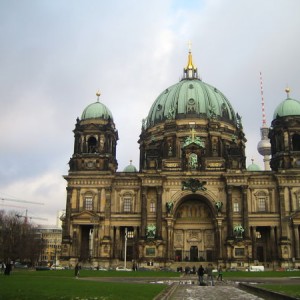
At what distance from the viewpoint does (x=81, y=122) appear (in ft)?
275

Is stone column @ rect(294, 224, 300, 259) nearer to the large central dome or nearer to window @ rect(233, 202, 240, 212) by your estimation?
window @ rect(233, 202, 240, 212)

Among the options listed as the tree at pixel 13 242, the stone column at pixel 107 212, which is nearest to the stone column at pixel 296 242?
the stone column at pixel 107 212

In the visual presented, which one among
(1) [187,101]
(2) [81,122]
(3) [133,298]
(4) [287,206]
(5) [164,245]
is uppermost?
(1) [187,101]

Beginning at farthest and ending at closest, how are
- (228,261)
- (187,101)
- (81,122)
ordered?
(187,101)
(81,122)
(228,261)

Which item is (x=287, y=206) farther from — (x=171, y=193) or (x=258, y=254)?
(x=171, y=193)

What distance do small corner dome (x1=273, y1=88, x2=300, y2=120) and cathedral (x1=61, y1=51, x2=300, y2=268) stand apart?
185mm

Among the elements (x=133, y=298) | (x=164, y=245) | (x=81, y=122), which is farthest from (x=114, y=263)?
(x=133, y=298)

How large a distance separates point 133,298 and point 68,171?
61.0m

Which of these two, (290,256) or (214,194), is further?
(214,194)

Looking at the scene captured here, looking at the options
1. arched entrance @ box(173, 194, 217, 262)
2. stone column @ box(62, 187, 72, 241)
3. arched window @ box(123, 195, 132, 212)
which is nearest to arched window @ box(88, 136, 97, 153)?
stone column @ box(62, 187, 72, 241)

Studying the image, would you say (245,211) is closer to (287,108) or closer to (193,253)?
(193,253)

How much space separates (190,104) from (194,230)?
25415 mm

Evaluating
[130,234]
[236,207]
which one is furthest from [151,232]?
[236,207]

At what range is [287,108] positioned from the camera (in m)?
83.2
